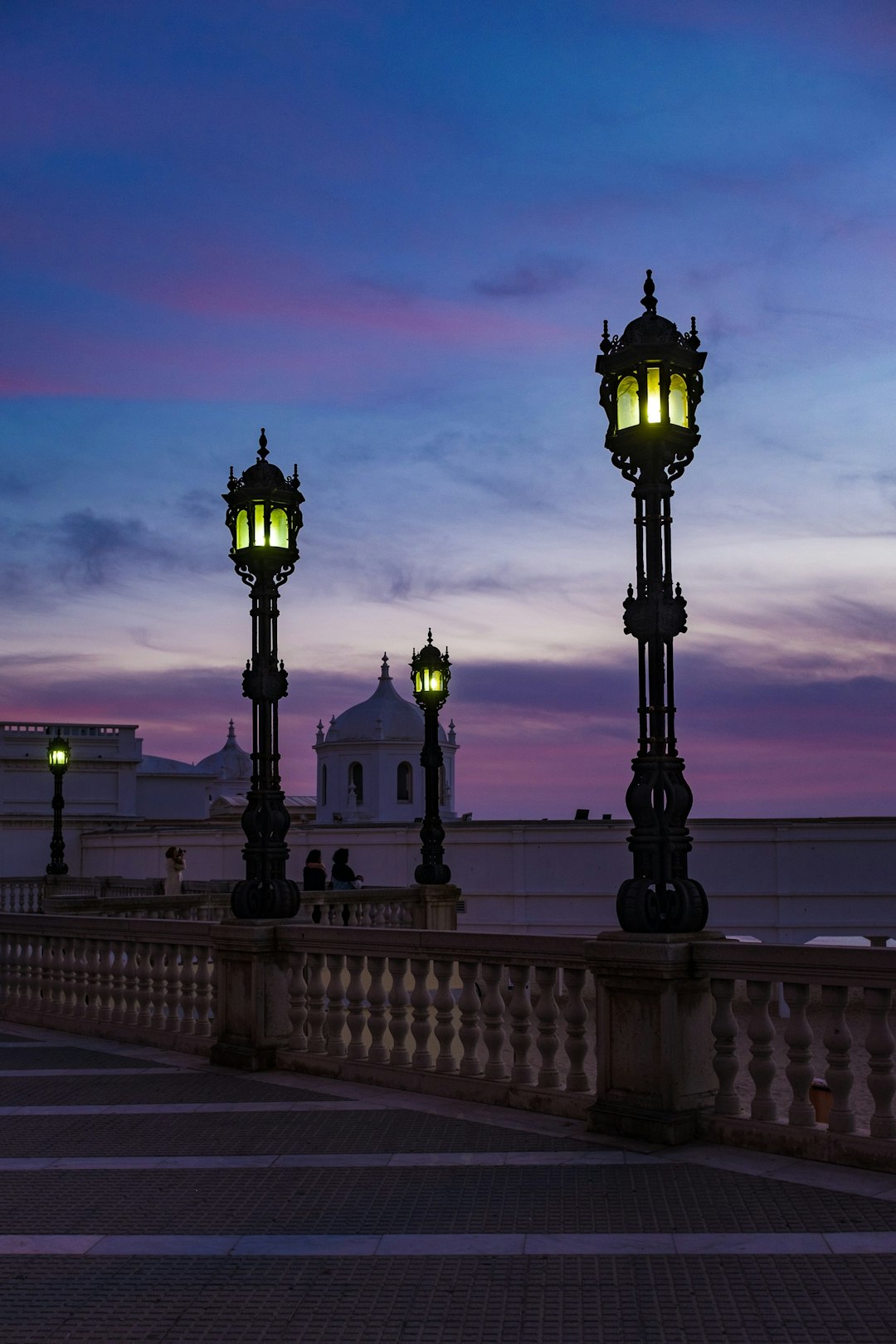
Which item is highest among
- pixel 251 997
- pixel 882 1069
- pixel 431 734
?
pixel 431 734

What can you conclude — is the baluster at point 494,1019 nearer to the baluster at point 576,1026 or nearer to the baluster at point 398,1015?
the baluster at point 576,1026

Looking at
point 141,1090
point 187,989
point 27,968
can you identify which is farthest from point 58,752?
point 141,1090

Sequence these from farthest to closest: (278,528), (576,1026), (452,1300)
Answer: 1. (278,528)
2. (576,1026)
3. (452,1300)

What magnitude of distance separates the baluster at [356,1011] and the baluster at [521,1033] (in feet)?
5.47

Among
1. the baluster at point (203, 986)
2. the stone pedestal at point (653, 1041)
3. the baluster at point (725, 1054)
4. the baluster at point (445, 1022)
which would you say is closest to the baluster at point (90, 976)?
the baluster at point (203, 986)

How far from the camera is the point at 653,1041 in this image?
805cm

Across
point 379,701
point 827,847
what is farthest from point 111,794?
point 827,847

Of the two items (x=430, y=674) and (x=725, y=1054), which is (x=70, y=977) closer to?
(x=725, y=1054)

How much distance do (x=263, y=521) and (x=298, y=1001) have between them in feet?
14.5

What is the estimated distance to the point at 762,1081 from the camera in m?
7.84

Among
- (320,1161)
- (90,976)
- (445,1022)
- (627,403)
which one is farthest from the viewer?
(90,976)

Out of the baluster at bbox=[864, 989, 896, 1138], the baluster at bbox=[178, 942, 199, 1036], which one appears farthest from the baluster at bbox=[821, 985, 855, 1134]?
the baluster at bbox=[178, 942, 199, 1036]

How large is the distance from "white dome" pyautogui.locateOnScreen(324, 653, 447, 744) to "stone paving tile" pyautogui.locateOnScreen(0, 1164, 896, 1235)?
59.9m

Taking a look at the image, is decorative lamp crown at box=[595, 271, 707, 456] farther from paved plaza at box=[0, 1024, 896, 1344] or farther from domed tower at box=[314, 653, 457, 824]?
domed tower at box=[314, 653, 457, 824]
